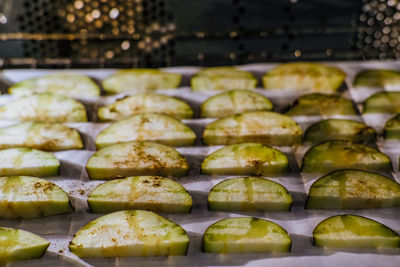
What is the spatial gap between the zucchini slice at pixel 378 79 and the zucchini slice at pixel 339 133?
7.8 inches

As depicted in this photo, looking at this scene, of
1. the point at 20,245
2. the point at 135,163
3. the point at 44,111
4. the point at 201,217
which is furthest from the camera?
the point at 44,111

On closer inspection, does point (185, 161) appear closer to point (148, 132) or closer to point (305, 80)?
point (148, 132)

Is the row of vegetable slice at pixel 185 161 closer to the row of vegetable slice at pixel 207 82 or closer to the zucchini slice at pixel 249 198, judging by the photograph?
the zucchini slice at pixel 249 198

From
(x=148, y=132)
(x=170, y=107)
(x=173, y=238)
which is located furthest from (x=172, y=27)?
(x=173, y=238)

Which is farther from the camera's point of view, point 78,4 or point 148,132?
point 78,4

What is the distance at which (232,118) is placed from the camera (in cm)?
110

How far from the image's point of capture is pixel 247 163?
3.20ft

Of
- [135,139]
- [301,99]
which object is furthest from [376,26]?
[135,139]

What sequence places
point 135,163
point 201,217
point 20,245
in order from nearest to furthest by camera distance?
point 20,245
point 201,217
point 135,163

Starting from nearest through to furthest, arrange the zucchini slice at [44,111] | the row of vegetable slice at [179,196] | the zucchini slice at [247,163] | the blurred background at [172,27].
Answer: the row of vegetable slice at [179,196] → the zucchini slice at [247,163] → the zucchini slice at [44,111] → the blurred background at [172,27]

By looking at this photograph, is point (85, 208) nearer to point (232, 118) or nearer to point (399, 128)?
point (232, 118)

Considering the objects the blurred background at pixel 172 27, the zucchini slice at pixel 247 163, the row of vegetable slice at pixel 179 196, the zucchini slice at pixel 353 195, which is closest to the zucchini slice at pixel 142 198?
the row of vegetable slice at pixel 179 196

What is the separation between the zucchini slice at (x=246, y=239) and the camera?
0.79 meters

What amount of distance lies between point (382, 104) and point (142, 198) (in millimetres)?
641
